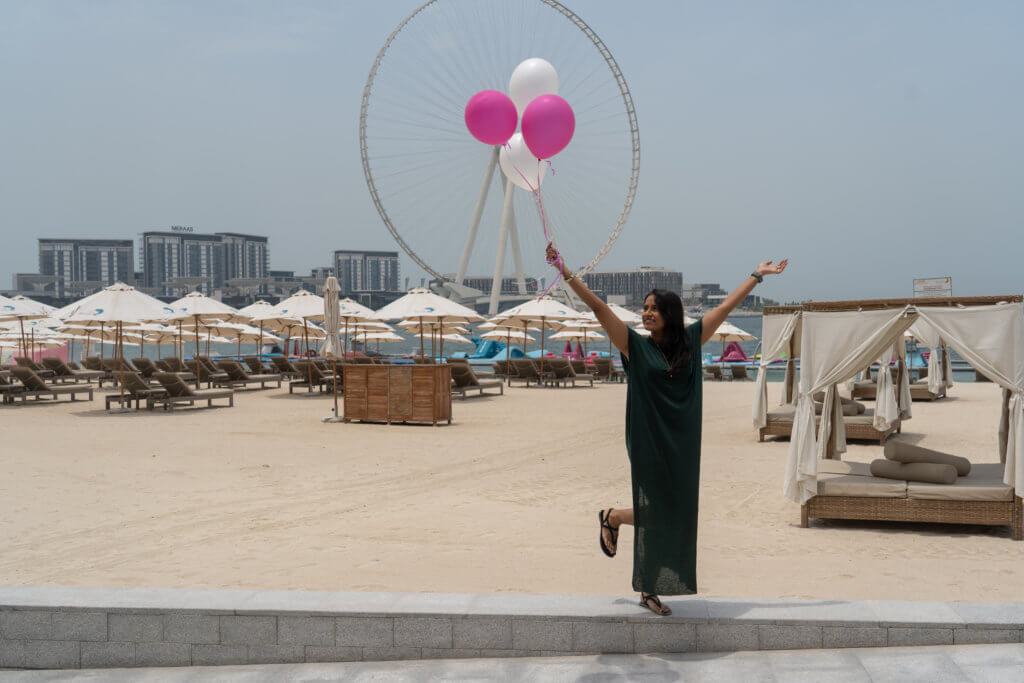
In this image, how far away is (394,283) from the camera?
5202 inches

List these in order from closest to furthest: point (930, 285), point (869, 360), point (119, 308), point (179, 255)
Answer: point (869, 360) → point (930, 285) → point (119, 308) → point (179, 255)

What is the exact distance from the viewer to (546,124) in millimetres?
6992

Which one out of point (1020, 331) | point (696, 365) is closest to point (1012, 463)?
point (1020, 331)

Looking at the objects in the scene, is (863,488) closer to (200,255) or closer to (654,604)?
(654,604)

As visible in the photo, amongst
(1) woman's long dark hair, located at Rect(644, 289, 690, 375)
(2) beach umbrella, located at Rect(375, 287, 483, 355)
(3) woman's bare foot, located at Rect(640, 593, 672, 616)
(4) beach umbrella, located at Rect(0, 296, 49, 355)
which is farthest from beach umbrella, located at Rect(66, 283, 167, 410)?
(1) woman's long dark hair, located at Rect(644, 289, 690, 375)

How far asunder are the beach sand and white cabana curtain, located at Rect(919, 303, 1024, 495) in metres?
0.62

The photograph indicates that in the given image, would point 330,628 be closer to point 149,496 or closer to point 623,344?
point 623,344

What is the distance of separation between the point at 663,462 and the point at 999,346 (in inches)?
152

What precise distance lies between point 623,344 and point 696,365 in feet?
1.09

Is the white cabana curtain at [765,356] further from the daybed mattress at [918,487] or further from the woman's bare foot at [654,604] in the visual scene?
the woman's bare foot at [654,604]

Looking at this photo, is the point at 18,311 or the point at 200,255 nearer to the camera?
the point at 18,311

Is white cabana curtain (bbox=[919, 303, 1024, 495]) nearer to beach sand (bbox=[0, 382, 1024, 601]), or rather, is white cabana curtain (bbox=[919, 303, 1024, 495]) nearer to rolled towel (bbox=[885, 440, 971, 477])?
rolled towel (bbox=[885, 440, 971, 477])

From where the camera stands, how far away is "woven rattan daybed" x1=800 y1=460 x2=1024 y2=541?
234 inches

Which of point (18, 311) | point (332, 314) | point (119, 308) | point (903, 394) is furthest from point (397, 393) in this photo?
point (18, 311)
